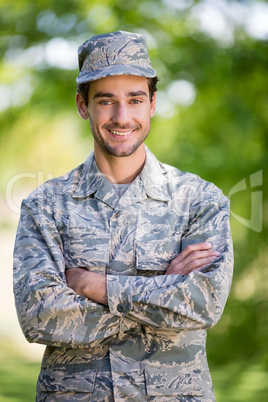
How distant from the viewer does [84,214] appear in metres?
2.38

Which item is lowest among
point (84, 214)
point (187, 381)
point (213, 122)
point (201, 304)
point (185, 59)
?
point (187, 381)

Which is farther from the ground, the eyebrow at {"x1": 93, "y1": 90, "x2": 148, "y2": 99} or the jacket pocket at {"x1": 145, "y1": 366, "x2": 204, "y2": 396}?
the eyebrow at {"x1": 93, "y1": 90, "x2": 148, "y2": 99}

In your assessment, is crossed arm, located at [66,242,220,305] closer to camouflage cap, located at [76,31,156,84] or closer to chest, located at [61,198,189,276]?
chest, located at [61,198,189,276]

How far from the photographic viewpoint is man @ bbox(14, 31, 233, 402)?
7.09ft

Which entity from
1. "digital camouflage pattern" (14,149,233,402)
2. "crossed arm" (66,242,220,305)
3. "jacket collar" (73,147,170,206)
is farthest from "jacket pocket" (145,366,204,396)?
"jacket collar" (73,147,170,206)

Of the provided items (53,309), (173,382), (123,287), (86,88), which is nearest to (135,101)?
(86,88)

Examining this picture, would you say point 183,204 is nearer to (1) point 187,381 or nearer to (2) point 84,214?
(2) point 84,214

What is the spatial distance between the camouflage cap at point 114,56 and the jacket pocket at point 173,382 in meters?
0.98

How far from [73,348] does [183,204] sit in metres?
0.61

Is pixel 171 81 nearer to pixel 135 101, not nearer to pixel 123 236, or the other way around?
pixel 135 101

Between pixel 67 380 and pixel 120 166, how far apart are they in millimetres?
751

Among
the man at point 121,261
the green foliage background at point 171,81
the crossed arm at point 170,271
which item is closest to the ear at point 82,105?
the man at point 121,261

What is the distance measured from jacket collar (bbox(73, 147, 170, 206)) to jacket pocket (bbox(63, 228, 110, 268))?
0.45 ft

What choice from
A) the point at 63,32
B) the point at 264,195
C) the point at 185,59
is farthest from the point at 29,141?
the point at 264,195
